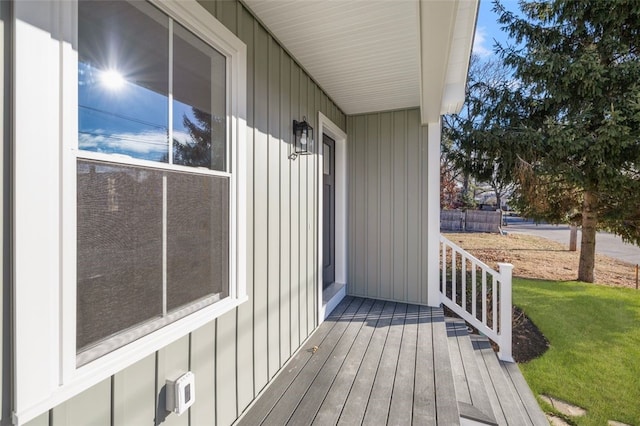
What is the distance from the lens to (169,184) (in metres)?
1.35

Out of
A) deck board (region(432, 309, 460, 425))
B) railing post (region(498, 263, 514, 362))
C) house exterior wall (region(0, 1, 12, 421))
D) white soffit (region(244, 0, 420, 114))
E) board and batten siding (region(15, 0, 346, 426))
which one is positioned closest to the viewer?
house exterior wall (region(0, 1, 12, 421))

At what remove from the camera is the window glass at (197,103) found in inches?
55.2

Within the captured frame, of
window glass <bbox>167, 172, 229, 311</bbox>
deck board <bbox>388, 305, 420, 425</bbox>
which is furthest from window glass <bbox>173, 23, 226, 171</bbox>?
deck board <bbox>388, 305, 420, 425</bbox>

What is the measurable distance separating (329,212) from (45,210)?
3089 millimetres

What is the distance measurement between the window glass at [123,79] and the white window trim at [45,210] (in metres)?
0.05

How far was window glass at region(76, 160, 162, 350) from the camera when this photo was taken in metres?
1.02

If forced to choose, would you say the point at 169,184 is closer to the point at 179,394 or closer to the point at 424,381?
the point at 179,394

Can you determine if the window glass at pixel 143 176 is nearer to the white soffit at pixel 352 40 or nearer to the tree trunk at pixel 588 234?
the white soffit at pixel 352 40

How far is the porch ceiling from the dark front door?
2.48ft

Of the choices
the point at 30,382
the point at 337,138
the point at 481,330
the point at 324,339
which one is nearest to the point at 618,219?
the point at 481,330

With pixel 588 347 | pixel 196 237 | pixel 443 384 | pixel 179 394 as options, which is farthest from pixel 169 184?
pixel 588 347

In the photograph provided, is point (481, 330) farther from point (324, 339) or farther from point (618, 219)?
point (618, 219)

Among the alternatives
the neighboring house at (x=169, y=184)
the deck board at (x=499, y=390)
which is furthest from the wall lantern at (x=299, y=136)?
the deck board at (x=499, y=390)

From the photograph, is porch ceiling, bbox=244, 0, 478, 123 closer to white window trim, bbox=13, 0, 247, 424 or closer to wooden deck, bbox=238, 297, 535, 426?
white window trim, bbox=13, 0, 247, 424
